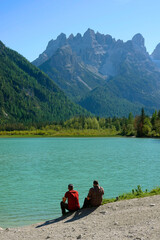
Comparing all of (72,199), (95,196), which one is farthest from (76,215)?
(95,196)

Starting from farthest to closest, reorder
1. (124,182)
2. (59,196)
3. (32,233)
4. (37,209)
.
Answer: (124,182), (59,196), (37,209), (32,233)

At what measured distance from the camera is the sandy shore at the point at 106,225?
50.7 feet

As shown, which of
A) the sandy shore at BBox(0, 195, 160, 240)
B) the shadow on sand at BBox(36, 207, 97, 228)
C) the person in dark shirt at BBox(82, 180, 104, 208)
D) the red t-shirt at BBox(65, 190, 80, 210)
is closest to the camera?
the sandy shore at BBox(0, 195, 160, 240)

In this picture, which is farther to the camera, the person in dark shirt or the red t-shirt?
the person in dark shirt

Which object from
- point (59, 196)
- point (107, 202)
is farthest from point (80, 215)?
point (59, 196)

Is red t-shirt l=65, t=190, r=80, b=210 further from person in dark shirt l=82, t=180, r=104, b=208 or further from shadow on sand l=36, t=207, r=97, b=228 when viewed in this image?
person in dark shirt l=82, t=180, r=104, b=208

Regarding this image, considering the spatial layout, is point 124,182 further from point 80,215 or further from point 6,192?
point 80,215

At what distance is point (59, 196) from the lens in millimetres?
32594

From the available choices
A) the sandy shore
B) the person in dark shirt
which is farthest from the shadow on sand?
the person in dark shirt

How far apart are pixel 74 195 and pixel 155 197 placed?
22.7ft

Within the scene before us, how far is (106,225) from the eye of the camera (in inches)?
684

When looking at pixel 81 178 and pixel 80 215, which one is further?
pixel 81 178

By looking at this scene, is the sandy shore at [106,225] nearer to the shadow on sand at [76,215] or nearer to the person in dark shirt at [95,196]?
the shadow on sand at [76,215]

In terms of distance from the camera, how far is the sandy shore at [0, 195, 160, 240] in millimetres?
15448
